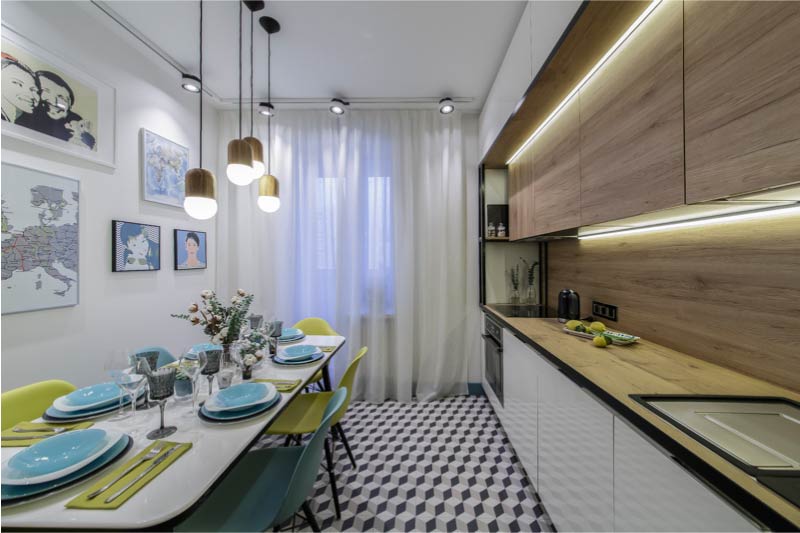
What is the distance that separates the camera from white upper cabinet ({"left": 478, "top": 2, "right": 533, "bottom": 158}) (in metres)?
1.73

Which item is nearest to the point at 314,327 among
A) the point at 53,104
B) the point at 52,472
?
the point at 52,472

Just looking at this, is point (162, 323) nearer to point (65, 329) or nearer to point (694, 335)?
point (65, 329)

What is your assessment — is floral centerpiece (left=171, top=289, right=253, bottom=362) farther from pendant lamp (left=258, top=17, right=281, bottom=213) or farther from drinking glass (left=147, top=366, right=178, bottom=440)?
pendant lamp (left=258, top=17, right=281, bottom=213)

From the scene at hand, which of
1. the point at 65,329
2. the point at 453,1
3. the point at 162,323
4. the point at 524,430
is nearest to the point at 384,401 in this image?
the point at 524,430

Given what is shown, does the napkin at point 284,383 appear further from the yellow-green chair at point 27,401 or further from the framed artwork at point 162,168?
the framed artwork at point 162,168

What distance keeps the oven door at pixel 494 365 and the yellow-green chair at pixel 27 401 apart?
101 inches

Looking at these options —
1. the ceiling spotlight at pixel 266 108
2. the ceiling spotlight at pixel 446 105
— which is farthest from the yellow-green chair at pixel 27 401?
the ceiling spotlight at pixel 446 105

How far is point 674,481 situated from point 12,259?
2.87m

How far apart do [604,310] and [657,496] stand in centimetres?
131

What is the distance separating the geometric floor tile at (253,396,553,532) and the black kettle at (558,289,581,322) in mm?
1083

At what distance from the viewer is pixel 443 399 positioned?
2932 millimetres

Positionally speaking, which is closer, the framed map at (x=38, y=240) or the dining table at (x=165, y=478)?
the dining table at (x=165, y=478)

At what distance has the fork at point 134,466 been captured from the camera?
758 mm

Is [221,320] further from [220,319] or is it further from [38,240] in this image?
[38,240]
